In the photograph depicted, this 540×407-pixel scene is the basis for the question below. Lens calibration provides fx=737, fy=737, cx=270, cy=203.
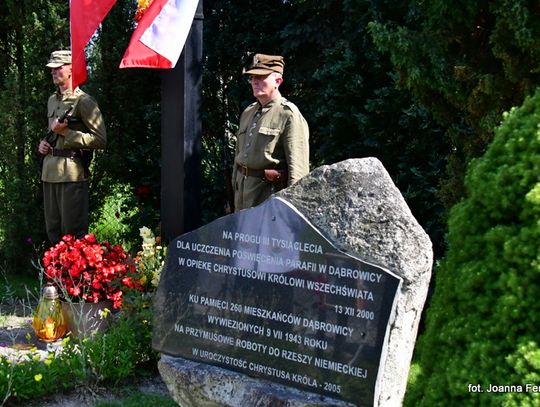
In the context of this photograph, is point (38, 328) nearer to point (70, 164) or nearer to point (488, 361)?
point (70, 164)

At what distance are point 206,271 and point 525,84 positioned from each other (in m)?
1.93

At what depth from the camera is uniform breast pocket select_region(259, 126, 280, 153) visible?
4.57 m

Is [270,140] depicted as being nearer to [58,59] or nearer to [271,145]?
[271,145]

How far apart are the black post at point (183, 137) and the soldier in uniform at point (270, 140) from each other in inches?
12.9

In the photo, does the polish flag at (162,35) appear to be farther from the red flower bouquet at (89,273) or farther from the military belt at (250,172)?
the red flower bouquet at (89,273)

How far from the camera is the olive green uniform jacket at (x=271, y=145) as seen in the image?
4523 millimetres

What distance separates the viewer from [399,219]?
269 cm

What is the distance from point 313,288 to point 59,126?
3.42m

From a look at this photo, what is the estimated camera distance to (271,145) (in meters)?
4.60

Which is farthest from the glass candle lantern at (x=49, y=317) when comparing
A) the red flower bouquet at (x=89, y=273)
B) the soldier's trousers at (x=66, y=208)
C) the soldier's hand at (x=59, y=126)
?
the soldier's hand at (x=59, y=126)

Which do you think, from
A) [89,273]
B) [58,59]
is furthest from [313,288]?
[58,59]

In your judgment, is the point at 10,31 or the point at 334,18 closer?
the point at 334,18

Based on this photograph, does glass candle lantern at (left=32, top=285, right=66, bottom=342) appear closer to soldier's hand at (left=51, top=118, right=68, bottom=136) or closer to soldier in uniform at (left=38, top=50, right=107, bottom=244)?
soldier in uniform at (left=38, top=50, right=107, bottom=244)

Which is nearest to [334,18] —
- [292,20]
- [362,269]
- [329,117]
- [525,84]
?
[292,20]
